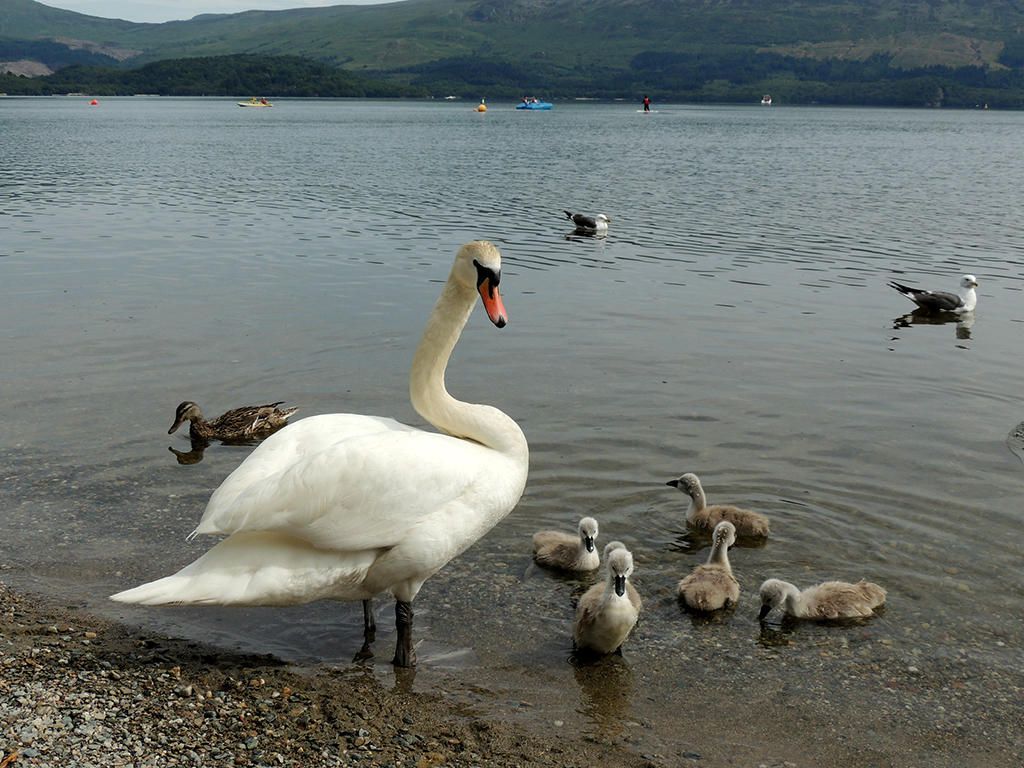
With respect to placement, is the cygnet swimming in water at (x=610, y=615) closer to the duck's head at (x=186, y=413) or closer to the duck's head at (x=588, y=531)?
the duck's head at (x=588, y=531)

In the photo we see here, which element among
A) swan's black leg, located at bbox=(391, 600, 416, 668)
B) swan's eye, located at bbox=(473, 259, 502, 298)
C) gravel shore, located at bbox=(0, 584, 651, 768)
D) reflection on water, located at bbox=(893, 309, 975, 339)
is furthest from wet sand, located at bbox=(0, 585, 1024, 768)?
reflection on water, located at bbox=(893, 309, 975, 339)

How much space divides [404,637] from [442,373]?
193 cm

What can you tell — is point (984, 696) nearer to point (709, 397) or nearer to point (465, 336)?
point (709, 397)

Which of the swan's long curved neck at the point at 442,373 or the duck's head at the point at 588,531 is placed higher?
the swan's long curved neck at the point at 442,373

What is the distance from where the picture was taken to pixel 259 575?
5551 millimetres

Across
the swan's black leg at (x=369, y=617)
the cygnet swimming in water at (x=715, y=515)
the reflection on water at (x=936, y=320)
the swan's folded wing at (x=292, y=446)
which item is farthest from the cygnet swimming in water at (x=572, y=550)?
the reflection on water at (x=936, y=320)

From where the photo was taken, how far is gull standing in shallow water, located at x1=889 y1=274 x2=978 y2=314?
18.4 metres

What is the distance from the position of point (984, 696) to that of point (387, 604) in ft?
15.0

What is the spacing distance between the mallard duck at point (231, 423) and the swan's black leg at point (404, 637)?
5.45 m

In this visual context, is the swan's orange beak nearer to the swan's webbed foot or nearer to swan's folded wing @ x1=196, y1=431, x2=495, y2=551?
swan's folded wing @ x1=196, y1=431, x2=495, y2=551

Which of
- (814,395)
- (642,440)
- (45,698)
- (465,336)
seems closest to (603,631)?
(45,698)

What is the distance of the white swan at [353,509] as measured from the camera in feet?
18.2

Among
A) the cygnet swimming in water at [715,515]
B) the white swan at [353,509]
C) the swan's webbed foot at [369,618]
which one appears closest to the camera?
the white swan at [353,509]

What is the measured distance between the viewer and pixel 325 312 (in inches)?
690
